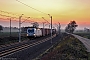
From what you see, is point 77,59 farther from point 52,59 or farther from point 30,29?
point 30,29

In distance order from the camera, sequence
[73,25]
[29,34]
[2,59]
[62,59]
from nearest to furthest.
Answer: [62,59] → [2,59] → [29,34] → [73,25]

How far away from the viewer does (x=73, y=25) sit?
188500mm

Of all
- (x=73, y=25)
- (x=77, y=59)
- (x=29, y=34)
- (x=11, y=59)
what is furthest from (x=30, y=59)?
(x=73, y=25)

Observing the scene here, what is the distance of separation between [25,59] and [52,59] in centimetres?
385

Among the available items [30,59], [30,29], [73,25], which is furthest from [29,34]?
[73,25]

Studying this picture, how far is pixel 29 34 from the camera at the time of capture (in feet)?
220

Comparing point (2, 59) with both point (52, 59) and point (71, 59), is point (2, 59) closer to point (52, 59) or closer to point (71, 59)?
point (52, 59)

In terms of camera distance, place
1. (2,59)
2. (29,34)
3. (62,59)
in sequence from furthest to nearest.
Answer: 1. (29,34)
2. (2,59)
3. (62,59)

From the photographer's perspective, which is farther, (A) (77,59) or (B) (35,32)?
(B) (35,32)

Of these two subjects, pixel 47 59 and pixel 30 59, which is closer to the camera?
pixel 47 59

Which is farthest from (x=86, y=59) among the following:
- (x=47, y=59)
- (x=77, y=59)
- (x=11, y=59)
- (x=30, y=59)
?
(x=11, y=59)

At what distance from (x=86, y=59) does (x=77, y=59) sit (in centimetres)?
112

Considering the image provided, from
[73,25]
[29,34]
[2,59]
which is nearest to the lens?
[2,59]

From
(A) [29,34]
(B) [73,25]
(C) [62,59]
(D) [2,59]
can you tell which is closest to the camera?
(C) [62,59]
